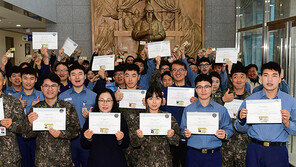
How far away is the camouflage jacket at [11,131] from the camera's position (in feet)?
9.44

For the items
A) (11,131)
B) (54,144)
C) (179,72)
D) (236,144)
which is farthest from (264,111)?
(11,131)

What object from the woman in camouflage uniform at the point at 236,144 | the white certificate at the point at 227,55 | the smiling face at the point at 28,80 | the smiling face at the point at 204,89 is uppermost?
the white certificate at the point at 227,55

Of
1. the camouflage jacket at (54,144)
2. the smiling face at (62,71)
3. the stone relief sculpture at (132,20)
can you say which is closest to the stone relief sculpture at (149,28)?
the stone relief sculpture at (132,20)

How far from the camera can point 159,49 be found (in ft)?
14.8

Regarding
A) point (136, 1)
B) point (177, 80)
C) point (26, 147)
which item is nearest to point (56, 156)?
point (26, 147)

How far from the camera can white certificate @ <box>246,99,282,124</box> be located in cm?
265

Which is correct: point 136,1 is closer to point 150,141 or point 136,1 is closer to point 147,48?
point 147,48

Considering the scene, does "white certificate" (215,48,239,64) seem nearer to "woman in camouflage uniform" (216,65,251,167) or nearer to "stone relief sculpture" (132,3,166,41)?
"woman in camouflage uniform" (216,65,251,167)

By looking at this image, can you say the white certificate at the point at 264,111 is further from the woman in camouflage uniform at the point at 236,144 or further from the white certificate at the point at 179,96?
the white certificate at the point at 179,96

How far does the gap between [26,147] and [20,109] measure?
92 cm

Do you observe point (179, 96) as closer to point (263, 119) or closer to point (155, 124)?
point (155, 124)

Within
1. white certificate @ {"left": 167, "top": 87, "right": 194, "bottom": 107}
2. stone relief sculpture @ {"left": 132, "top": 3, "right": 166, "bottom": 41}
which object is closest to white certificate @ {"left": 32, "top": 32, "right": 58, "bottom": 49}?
white certificate @ {"left": 167, "top": 87, "right": 194, "bottom": 107}

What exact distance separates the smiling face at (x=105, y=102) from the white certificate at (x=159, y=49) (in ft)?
5.73

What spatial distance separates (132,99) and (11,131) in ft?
5.08
